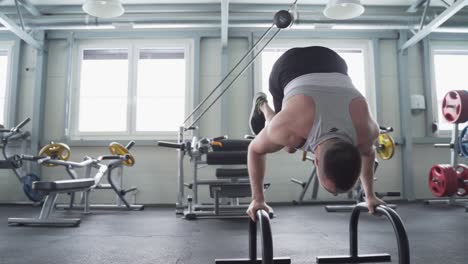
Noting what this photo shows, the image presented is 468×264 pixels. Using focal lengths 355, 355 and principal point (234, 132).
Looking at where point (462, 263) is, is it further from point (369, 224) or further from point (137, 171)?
point (137, 171)

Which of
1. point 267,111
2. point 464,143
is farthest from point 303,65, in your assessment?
point 464,143

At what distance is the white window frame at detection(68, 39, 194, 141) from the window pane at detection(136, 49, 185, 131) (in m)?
0.07

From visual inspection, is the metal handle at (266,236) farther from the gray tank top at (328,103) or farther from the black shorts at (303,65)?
the black shorts at (303,65)

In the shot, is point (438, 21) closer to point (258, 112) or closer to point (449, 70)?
point (449, 70)

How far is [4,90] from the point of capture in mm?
5141

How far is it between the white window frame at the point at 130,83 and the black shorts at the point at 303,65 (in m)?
3.45

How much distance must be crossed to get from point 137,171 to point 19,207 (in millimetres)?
1473

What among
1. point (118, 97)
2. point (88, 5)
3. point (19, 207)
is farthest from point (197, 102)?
point (19, 207)

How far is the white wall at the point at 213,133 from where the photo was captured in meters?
4.90

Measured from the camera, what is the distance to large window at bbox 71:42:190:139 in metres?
5.11

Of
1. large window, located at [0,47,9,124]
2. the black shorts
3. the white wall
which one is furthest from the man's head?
large window, located at [0,47,9,124]

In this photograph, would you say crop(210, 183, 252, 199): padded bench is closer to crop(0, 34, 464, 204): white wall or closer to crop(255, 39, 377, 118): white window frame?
crop(0, 34, 464, 204): white wall

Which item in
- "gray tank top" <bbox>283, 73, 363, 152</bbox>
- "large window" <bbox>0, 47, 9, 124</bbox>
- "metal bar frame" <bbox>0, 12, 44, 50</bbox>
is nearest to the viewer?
"gray tank top" <bbox>283, 73, 363, 152</bbox>

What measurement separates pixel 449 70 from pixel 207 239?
489cm
